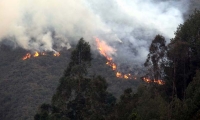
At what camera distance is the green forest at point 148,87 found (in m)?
44.6

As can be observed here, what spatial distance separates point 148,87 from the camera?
51.9m

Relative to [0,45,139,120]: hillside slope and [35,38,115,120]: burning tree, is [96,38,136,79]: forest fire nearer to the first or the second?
[0,45,139,120]: hillside slope

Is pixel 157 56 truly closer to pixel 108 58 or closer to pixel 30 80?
pixel 30 80

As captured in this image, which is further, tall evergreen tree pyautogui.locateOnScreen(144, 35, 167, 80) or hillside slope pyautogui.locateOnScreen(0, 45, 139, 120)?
→ hillside slope pyautogui.locateOnScreen(0, 45, 139, 120)

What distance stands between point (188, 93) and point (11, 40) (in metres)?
102

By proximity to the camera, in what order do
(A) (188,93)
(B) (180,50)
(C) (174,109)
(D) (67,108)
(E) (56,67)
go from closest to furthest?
1. (C) (174,109)
2. (A) (188,93)
3. (B) (180,50)
4. (D) (67,108)
5. (E) (56,67)

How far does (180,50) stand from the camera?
48688 millimetres

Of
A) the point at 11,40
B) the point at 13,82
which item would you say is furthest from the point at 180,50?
the point at 11,40

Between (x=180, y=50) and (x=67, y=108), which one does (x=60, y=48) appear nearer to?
(x=67, y=108)

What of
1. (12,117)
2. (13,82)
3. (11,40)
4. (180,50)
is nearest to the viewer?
(180,50)

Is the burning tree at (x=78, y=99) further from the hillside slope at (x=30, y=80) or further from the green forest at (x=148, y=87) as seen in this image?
the hillside slope at (x=30, y=80)

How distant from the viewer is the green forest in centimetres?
4459

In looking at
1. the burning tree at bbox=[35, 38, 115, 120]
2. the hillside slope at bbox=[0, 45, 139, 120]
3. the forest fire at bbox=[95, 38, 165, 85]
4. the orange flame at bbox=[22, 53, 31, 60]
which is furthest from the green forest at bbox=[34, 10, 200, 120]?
the orange flame at bbox=[22, 53, 31, 60]

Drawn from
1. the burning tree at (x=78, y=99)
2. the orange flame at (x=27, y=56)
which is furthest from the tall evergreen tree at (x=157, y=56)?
the orange flame at (x=27, y=56)
